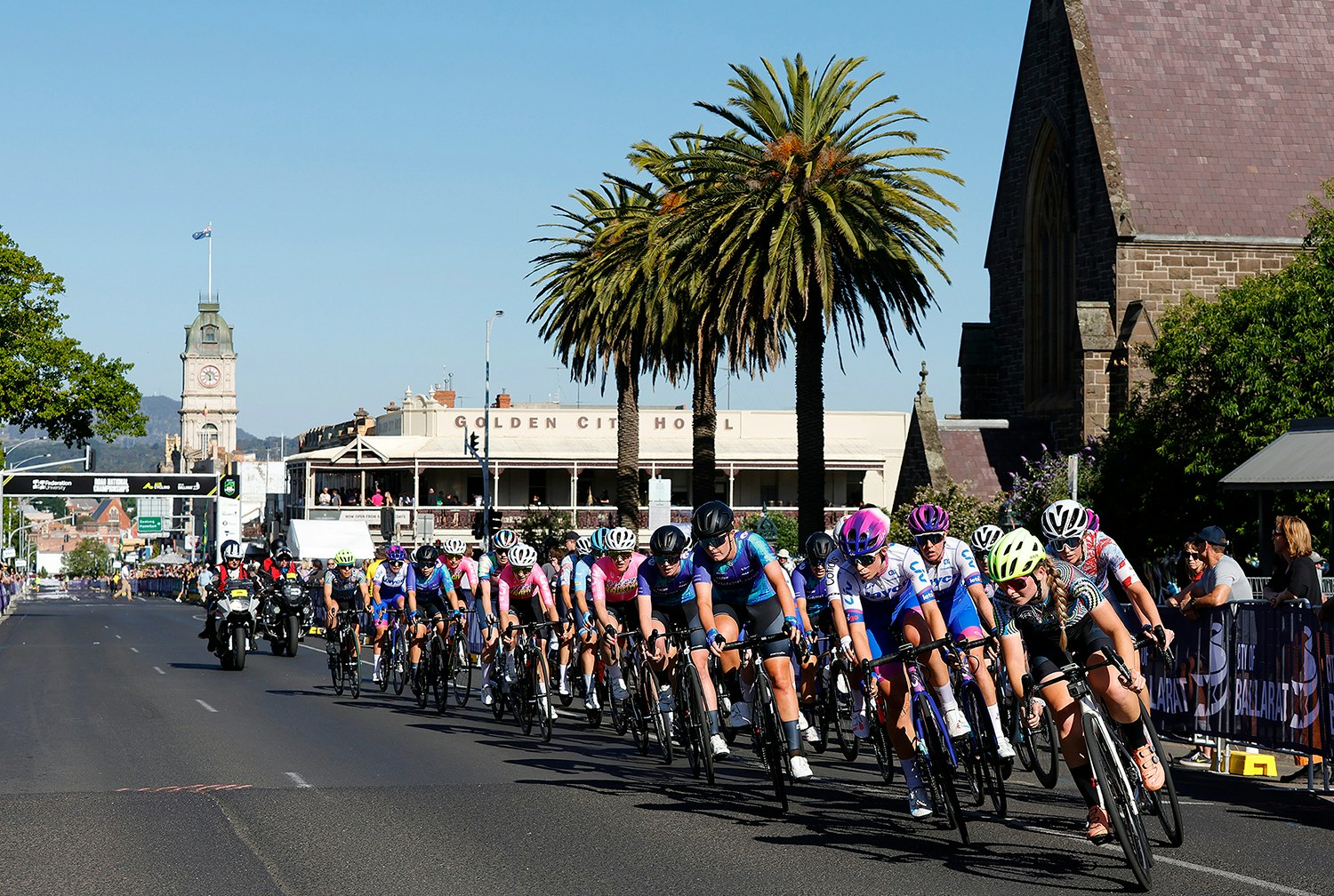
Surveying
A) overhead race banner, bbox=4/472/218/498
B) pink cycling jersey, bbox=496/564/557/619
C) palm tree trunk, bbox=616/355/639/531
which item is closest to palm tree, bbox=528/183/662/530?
palm tree trunk, bbox=616/355/639/531

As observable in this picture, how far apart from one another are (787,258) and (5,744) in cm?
1682

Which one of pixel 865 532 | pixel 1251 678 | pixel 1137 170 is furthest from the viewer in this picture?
pixel 1137 170

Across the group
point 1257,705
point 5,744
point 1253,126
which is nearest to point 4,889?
point 5,744

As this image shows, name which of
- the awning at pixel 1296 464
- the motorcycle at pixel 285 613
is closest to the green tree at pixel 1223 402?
the awning at pixel 1296 464

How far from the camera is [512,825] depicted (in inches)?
415

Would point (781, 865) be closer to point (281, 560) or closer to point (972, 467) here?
point (281, 560)

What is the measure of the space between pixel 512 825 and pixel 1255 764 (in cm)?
607

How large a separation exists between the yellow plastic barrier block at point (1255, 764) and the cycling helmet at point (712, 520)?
4755 millimetres

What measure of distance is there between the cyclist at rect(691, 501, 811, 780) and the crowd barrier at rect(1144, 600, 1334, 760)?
3.55 metres

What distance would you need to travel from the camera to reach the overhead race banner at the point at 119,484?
8531 centimetres

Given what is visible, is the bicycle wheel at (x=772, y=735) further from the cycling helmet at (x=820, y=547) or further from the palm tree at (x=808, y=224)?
the palm tree at (x=808, y=224)

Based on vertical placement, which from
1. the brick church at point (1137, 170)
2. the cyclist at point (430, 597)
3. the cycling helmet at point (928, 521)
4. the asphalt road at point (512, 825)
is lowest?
the asphalt road at point (512, 825)

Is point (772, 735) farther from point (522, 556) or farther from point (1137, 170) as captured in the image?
point (1137, 170)

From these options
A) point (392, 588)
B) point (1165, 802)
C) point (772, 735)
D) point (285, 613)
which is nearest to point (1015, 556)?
point (1165, 802)
